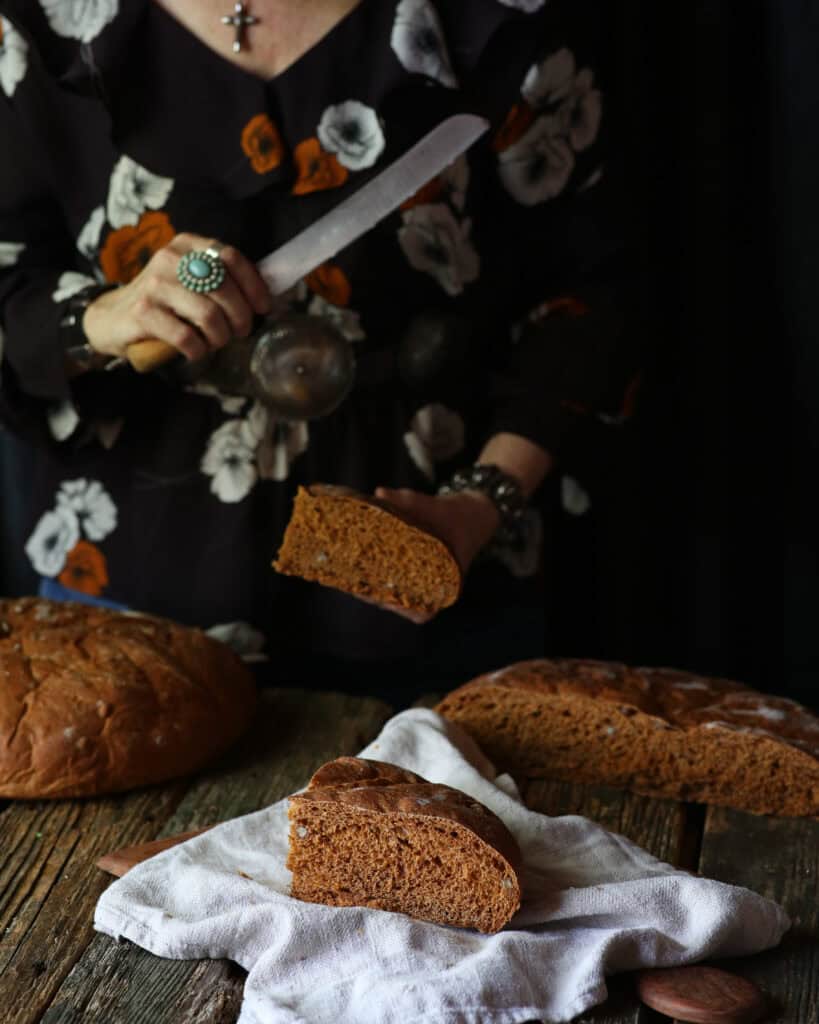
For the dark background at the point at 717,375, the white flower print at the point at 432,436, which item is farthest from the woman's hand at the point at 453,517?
the dark background at the point at 717,375

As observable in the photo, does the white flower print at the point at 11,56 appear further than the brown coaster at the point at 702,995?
Yes

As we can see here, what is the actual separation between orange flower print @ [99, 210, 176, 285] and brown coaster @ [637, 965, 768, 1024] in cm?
114

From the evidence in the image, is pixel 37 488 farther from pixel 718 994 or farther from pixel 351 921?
pixel 718 994

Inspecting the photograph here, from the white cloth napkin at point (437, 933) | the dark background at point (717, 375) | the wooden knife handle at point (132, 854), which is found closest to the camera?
the white cloth napkin at point (437, 933)

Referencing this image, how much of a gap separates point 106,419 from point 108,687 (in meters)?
0.52

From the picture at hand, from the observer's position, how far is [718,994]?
3.84 ft

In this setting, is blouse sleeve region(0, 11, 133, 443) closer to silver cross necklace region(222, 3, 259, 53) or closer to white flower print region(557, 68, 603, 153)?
silver cross necklace region(222, 3, 259, 53)

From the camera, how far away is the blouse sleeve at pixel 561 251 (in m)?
1.88

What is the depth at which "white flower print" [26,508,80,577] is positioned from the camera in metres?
2.02

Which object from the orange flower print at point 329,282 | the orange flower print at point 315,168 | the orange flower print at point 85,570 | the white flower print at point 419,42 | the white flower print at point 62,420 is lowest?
the orange flower print at point 85,570

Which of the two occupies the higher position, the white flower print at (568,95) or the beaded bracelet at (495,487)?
the white flower print at (568,95)

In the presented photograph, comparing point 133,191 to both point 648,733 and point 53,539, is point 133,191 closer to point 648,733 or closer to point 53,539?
point 53,539

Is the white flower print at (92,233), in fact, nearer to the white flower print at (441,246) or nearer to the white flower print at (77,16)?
the white flower print at (77,16)

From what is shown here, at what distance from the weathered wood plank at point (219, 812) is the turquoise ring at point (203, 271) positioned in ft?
1.92
